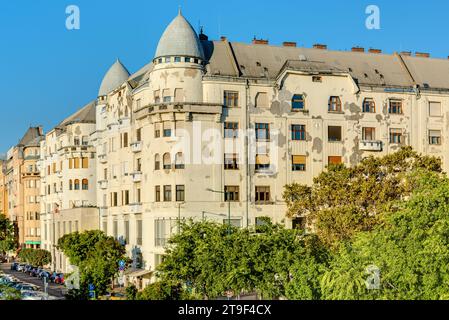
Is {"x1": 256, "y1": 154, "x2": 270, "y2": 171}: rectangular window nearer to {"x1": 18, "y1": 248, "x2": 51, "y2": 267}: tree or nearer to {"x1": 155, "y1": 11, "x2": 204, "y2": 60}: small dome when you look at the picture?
{"x1": 155, "y1": 11, "x2": 204, "y2": 60}: small dome

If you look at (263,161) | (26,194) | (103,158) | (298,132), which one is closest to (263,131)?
(263,161)

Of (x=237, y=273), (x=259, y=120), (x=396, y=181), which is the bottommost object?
(x=237, y=273)

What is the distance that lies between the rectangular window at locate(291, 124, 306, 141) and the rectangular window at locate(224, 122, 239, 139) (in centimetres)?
620

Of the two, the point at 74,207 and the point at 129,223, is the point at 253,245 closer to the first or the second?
the point at 129,223

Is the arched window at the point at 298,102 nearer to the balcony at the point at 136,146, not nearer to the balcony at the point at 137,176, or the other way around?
the balcony at the point at 136,146

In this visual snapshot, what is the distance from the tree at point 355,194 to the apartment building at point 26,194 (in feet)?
296

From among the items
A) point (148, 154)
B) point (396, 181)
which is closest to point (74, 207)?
point (148, 154)

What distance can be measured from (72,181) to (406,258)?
77.2 metres

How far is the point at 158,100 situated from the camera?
270 feet

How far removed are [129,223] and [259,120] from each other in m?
19.9

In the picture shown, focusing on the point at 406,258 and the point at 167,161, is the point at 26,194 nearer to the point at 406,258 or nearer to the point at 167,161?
the point at 167,161

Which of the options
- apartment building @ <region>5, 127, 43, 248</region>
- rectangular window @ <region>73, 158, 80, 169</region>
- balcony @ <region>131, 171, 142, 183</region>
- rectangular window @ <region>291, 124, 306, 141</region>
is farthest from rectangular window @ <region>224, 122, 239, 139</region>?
apartment building @ <region>5, 127, 43, 248</region>
